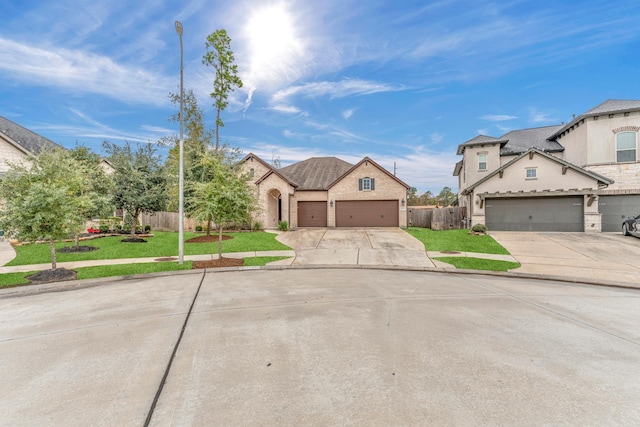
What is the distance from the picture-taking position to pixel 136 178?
14969 mm

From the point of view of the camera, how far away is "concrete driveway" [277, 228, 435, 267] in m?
10.8

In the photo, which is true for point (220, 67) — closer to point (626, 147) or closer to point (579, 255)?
point (579, 255)

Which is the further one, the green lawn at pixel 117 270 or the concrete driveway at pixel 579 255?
the concrete driveway at pixel 579 255

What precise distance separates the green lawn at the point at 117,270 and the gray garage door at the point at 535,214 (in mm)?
17071

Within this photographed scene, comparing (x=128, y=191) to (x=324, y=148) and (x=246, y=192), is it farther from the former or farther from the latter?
(x=324, y=148)

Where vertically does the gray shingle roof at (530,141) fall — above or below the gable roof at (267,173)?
above

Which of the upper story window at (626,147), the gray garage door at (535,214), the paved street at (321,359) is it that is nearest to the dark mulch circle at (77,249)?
the paved street at (321,359)

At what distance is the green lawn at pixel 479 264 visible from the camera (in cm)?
956

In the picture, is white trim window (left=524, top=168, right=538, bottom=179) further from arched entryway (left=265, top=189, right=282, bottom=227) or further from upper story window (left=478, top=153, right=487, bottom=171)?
arched entryway (left=265, top=189, right=282, bottom=227)

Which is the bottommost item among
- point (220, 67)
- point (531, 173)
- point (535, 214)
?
point (535, 214)

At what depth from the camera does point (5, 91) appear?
59.9ft

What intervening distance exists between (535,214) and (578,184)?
10.4 feet

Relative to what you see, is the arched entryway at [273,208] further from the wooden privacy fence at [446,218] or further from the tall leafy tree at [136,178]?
the wooden privacy fence at [446,218]

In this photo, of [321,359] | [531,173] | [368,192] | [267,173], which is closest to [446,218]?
[531,173]
